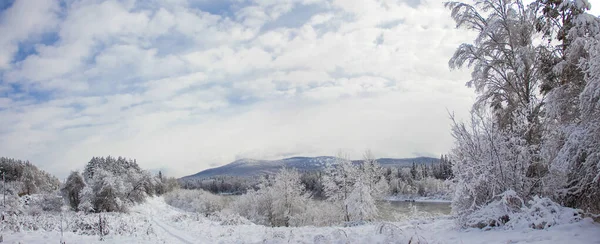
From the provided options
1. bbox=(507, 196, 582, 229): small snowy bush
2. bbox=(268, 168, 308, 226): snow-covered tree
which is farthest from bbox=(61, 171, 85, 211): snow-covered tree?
bbox=(507, 196, 582, 229): small snowy bush

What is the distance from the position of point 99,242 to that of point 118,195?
28.4m

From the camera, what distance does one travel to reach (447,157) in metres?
11.5

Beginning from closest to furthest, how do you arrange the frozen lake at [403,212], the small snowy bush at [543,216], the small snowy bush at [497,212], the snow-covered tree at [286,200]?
the small snowy bush at [543,216]
the small snowy bush at [497,212]
the frozen lake at [403,212]
the snow-covered tree at [286,200]

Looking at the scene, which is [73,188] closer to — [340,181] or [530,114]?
[340,181]

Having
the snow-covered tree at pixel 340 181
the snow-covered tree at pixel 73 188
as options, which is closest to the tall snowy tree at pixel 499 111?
the snow-covered tree at pixel 340 181

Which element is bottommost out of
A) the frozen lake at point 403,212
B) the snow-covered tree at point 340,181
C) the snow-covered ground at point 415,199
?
the snow-covered ground at point 415,199

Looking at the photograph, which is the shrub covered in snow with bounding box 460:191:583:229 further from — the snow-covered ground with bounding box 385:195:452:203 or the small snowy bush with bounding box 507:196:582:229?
the snow-covered ground with bounding box 385:195:452:203

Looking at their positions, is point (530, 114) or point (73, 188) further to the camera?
point (73, 188)

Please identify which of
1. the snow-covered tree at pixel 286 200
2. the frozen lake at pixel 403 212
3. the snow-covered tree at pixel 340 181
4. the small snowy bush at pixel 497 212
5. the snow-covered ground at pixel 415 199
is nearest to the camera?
the small snowy bush at pixel 497 212

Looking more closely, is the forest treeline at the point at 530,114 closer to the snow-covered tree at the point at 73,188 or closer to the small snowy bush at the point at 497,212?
the small snowy bush at the point at 497,212

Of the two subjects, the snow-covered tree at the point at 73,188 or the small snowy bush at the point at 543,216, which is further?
the snow-covered tree at the point at 73,188

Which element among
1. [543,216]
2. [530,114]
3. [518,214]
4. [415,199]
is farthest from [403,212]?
[543,216]

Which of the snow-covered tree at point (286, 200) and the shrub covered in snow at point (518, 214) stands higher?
the shrub covered in snow at point (518, 214)

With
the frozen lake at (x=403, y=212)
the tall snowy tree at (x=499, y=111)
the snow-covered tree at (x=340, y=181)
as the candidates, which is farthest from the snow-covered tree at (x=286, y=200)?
the tall snowy tree at (x=499, y=111)
